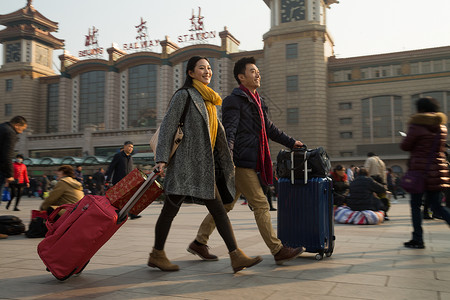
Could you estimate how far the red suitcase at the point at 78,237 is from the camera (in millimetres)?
3102

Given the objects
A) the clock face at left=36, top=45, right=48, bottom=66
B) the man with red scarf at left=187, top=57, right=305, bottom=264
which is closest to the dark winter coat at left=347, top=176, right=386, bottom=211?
Result: the man with red scarf at left=187, top=57, right=305, bottom=264

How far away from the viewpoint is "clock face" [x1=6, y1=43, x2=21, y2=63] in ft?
189

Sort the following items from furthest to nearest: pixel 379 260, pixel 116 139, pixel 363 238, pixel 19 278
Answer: pixel 116 139
pixel 363 238
pixel 379 260
pixel 19 278

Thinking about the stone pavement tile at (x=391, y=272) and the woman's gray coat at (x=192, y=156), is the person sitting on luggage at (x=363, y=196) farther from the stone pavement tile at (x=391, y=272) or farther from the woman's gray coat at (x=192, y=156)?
the woman's gray coat at (x=192, y=156)

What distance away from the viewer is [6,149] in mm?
6031

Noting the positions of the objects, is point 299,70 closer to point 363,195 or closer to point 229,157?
point 363,195

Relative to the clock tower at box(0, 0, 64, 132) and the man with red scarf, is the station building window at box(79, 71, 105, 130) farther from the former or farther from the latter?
the man with red scarf

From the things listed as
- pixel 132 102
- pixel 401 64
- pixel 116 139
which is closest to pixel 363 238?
pixel 401 64

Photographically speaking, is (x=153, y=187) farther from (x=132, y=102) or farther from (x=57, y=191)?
(x=132, y=102)

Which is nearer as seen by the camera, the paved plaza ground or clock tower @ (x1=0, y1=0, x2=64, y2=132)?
the paved plaza ground

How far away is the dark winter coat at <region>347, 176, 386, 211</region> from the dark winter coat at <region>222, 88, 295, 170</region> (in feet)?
15.4

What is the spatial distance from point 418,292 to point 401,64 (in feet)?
138

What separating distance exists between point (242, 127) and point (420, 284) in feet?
6.48

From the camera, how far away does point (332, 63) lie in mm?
42844
